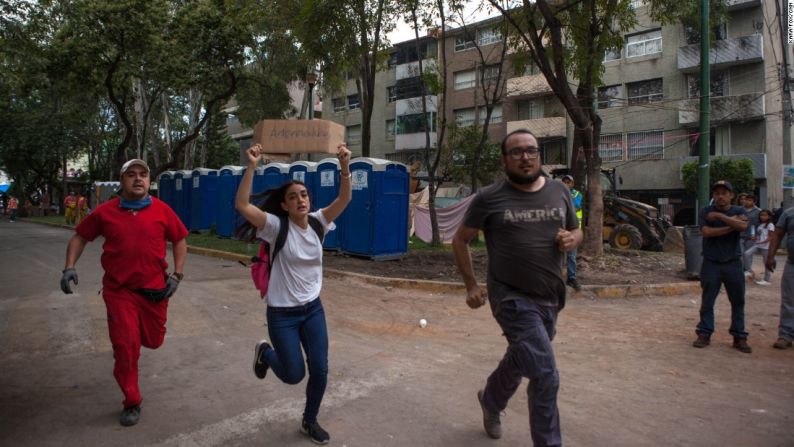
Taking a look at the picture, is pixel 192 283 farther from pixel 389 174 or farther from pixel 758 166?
pixel 758 166

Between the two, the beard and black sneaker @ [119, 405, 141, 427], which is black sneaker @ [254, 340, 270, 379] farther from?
the beard

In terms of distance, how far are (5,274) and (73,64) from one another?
894 centimetres

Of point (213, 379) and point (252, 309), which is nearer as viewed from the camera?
point (213, 379)

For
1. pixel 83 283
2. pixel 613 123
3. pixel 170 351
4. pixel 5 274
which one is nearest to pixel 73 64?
pixel 5 274

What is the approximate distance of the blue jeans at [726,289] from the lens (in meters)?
5.49

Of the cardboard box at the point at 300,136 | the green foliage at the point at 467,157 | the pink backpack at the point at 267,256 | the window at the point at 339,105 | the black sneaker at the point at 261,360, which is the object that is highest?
the window at the point at 339,105

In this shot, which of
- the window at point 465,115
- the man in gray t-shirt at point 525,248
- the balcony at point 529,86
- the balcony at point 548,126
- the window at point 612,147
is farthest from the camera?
the window at point 465,115

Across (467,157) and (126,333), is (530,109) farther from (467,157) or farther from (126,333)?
(126,333)

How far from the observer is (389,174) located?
1157 centimetres

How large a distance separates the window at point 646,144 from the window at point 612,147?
0.44 metres

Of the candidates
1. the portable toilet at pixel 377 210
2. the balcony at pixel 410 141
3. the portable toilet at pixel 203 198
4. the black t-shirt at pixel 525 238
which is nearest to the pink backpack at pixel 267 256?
the black t-shirt at pixel 525 238

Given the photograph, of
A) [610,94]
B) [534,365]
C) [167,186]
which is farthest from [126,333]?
[610,94]

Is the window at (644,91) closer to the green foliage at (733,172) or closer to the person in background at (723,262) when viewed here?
the green foliage at (733,172)

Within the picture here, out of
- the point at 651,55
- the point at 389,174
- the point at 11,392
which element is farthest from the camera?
the point at 651,55
